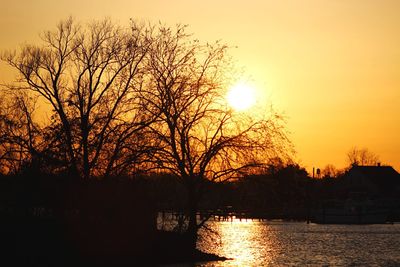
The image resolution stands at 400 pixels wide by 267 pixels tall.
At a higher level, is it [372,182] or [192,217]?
[372,182]

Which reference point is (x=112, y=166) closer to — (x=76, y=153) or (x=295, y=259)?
(x=76, y=153)

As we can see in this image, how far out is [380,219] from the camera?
120625 millimetres

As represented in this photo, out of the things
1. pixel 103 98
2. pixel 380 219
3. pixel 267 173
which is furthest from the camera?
pixel 380 219

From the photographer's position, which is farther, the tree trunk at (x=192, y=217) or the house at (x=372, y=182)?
the house at (x=372, y=182)

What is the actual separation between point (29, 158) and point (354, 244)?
36872 millimetres

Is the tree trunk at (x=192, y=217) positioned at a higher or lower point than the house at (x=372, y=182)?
lower

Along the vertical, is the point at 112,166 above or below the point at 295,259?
above

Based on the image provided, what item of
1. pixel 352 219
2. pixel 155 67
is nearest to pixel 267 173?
pixel 155 67

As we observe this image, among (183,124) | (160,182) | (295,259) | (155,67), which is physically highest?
(155,67)

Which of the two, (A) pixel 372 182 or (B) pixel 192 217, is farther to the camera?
(A) pixel 372 182

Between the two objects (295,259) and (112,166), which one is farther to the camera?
(295,259)

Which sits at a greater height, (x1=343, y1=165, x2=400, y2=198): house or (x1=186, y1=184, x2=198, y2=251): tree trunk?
(x1=343, y1=165, x2=400, y2=198): house

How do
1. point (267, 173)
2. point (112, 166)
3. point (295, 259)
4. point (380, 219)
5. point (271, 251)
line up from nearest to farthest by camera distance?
point (267, 173)
point (112, 166)
point (295, 259)
point (271, 251)
point (380, 219)

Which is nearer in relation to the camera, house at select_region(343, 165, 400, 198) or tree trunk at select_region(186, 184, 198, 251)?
tree trunk at select_region(186, 184, 198, 251)
